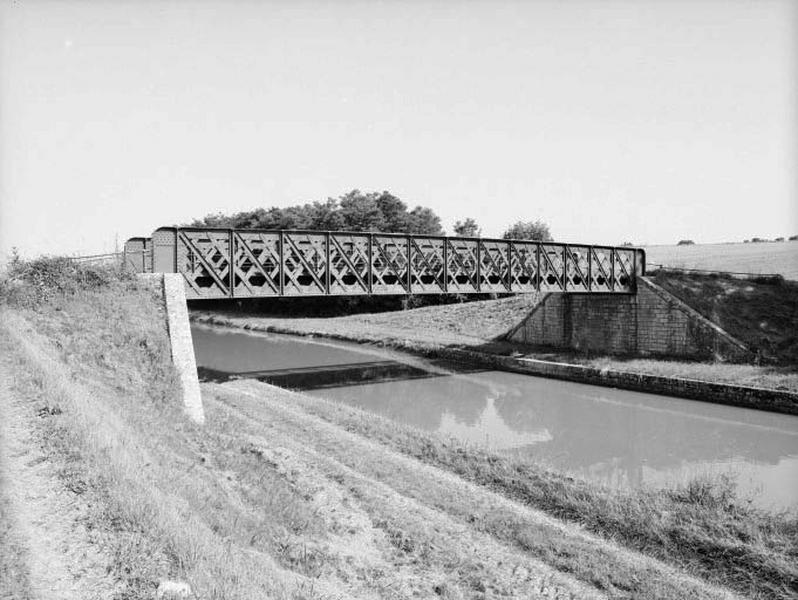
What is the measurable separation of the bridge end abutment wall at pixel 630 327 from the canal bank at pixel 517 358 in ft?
5.69

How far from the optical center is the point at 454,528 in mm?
9992

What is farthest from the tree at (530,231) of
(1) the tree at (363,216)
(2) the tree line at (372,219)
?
(1) the tree at (363,216)

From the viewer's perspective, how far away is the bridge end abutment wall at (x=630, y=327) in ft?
95.7

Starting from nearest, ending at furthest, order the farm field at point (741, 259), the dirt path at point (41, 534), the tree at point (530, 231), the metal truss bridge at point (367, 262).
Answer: the dirt path at point (41, 534) < the metal truss bridge at point (367, 262) < the farm field at point (741, 259) < the tree at point (530, 231)

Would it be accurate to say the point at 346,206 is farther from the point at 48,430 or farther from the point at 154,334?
the point at 48,430

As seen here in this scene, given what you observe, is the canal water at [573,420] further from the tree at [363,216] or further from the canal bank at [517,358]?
the tree at [363,216]

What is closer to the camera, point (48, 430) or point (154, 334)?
point (48, 430)

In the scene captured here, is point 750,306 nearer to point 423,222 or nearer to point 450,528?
point 450,528

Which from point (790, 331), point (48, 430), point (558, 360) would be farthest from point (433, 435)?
point (790, 331)

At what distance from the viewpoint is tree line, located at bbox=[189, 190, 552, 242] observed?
75.2 m

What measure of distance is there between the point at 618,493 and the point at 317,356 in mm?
29257

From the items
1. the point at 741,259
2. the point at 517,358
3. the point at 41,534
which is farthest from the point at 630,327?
the point at 41,534

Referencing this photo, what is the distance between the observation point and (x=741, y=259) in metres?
54.7

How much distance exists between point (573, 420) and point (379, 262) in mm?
12048
